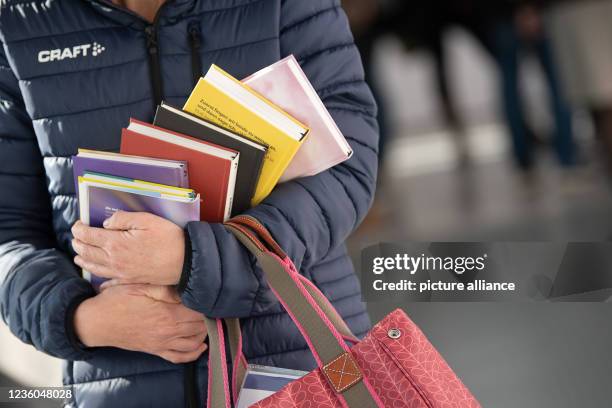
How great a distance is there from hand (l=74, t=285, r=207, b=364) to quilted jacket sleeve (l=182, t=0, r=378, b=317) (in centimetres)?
7

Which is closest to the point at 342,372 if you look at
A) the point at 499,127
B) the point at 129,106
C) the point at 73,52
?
the point at 129,106

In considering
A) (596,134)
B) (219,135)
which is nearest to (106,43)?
(219,135)

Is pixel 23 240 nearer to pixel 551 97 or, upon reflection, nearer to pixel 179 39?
pixel 179 39

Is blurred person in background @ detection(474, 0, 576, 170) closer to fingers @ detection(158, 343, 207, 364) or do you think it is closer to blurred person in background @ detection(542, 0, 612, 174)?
blurred person in background @ detection(542, 0, 612, 174)

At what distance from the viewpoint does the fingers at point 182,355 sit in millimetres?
1293

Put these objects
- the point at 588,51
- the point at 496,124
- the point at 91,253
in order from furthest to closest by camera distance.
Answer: the point at 496,124
the point at 588,51
the point at 91,253

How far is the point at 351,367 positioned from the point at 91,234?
38cm

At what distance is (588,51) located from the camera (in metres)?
4.16

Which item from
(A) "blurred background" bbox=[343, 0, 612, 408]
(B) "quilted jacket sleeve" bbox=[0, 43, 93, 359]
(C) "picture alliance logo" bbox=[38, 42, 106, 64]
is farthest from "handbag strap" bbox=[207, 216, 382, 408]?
(A) "blurred background" bbox=[343, 0, 612, 408]

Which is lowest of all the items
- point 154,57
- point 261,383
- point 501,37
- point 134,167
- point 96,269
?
point 261,383

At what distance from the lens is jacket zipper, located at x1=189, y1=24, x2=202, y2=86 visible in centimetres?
131

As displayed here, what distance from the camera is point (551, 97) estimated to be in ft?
15.6

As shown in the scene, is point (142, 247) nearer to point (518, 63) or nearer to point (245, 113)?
point (245, 113)

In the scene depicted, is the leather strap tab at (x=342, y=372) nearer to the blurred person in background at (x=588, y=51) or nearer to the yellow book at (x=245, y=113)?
the yellow book at (x=245, y=113)
